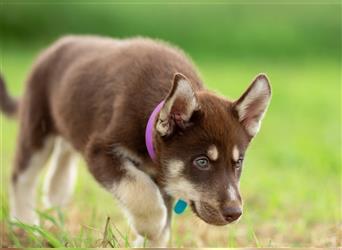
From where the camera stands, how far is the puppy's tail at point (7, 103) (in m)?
8.28

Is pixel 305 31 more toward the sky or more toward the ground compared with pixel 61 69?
more toward the ground

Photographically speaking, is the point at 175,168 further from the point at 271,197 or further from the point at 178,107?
the point at 271,197

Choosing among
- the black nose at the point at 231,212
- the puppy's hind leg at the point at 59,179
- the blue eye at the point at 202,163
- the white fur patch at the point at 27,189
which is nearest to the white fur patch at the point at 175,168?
the blue eye at the point at 202,163

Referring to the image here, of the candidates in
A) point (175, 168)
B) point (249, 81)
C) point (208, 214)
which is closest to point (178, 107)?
point (175, 168)

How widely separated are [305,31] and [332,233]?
61.7 ft

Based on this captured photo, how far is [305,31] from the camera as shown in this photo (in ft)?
80.9

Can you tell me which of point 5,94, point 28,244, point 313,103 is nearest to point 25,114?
point 5,94

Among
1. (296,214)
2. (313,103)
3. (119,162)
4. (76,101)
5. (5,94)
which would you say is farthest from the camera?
(313,103)

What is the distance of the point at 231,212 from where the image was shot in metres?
5.05

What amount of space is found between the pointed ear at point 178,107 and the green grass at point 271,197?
805mm

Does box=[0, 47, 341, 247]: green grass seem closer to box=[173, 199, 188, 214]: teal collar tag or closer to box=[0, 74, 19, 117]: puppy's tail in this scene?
box=[173, 199, 188, 214]: teal collar tag

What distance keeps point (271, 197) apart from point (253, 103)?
288 centimetres

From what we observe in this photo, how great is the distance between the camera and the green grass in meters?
6.14

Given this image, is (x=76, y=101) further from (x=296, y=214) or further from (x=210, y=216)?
(x=296, y=214)
